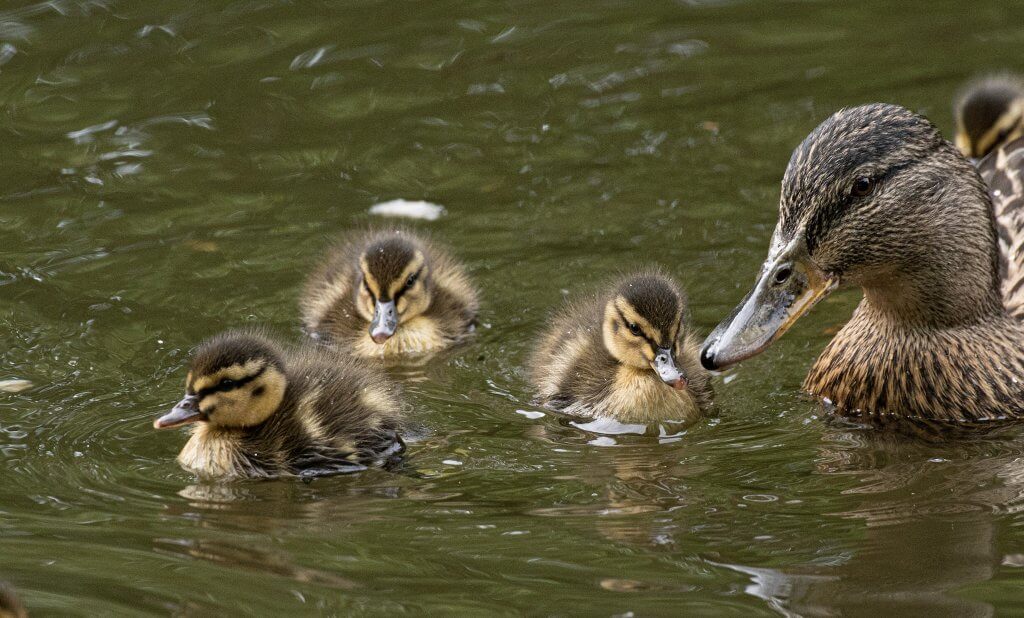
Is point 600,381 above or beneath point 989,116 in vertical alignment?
beneath

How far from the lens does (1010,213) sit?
5656mm

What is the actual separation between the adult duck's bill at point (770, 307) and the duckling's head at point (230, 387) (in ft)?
4.17

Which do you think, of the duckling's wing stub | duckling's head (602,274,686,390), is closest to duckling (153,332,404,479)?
duckling's head (602,274,686,390)

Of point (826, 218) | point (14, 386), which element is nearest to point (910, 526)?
point (826, 218)

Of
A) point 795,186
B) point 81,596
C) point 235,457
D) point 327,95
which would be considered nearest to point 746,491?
point 795,186

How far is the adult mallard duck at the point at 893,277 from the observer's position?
467 cm

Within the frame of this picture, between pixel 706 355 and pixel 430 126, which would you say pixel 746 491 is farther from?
pixel 430 126

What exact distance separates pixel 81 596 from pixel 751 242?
347 centimetres

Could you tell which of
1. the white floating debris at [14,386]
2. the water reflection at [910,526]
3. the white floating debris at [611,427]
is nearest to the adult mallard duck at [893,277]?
the water reflection at [910,526]

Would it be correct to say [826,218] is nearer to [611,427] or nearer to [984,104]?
[611,427]

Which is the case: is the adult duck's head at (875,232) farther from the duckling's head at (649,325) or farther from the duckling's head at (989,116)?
the duckling's head at (989,116)

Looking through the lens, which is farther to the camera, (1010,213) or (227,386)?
(1010,213)

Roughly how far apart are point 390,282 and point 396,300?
0.08 meters

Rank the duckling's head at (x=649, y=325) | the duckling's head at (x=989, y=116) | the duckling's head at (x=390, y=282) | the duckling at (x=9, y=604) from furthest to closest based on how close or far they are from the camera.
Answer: the duckling's head at (x=989, y=116), the duckling's head at (x=390, y=282), the duckling's head at (x=649, y=325), the duckling at (x=9, y=604)
